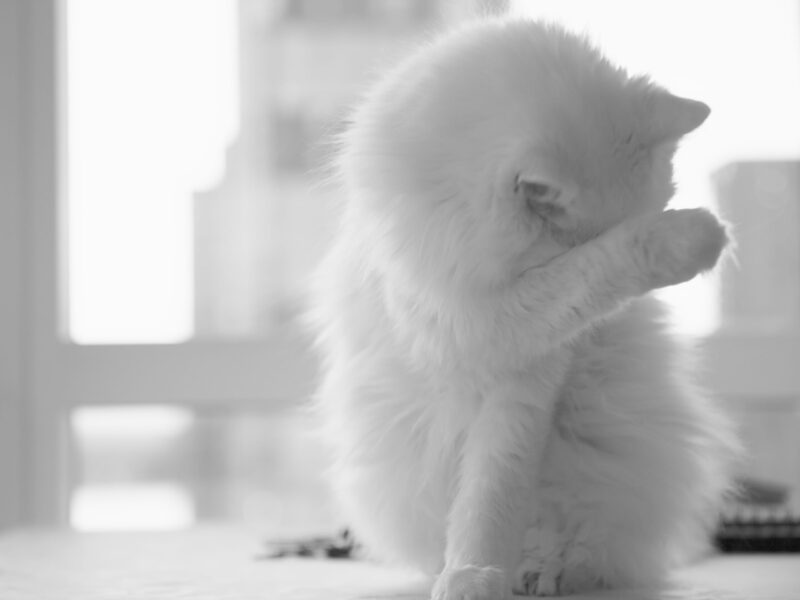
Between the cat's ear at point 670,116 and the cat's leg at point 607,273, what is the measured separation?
0.35 ft

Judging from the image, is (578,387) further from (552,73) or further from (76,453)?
(76,453)

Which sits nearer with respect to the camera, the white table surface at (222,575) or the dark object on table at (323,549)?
the white table surface at (222,575)

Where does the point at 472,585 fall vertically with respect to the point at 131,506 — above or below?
above

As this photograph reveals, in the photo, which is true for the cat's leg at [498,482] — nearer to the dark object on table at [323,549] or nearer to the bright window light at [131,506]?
the dark object on table at [323,549]

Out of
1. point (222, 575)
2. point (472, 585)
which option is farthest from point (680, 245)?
point (222, 575)

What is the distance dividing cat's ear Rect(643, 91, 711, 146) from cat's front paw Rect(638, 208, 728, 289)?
0.11 m

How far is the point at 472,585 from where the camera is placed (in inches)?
31.0

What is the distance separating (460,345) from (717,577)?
0.41m

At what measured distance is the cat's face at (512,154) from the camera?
800 millimetres

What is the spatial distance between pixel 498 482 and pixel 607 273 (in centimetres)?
19

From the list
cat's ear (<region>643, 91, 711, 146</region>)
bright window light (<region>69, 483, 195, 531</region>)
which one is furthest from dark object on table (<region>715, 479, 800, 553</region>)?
bright window light (<region>69, 483, 195, 531</region>)

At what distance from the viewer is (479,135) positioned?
32.2 inches

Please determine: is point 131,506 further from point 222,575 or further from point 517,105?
point 517,105

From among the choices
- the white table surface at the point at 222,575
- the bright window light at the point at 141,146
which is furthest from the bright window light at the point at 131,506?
the white table surface at the point at 222,575
